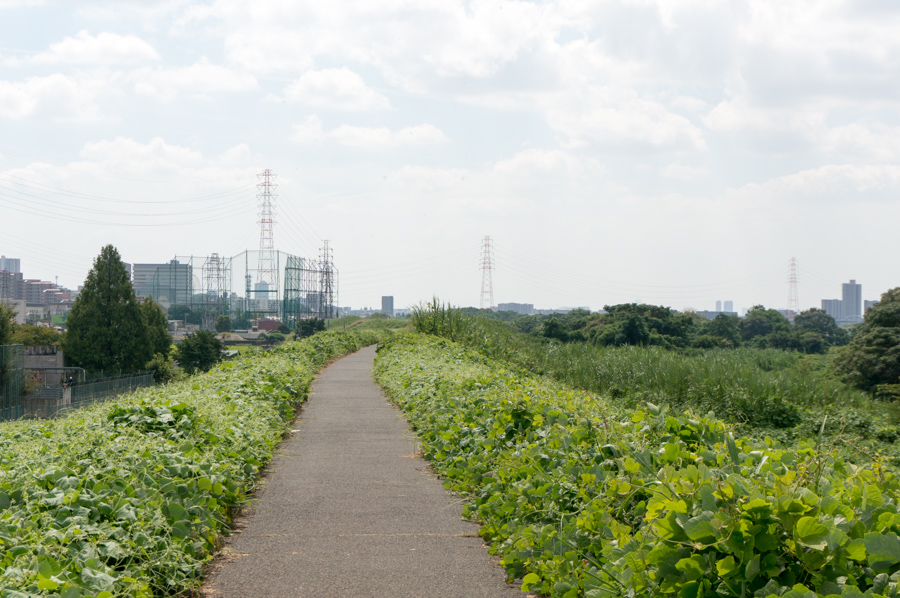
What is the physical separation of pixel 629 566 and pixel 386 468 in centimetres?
446

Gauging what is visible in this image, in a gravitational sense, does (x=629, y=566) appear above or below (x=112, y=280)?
below

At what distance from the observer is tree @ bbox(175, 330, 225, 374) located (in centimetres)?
5106

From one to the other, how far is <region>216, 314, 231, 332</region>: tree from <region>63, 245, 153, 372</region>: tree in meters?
34.9

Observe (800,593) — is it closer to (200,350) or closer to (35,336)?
(200,350)

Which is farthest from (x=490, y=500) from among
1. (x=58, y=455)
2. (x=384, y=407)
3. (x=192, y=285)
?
(x=192, y=285)

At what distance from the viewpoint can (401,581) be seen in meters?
4.02

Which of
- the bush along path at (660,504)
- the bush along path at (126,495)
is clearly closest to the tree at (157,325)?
the bush along path at (126,495)

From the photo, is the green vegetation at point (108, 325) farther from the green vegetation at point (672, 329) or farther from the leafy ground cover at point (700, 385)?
Result: the leafy ground cover at point (700, 385)

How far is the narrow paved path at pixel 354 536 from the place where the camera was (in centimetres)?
397

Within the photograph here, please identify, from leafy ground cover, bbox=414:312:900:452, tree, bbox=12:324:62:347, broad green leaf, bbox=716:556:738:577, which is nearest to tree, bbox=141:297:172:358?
tree, bbox=12:324:62:347

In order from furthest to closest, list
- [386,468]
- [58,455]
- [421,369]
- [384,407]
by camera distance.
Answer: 1. [421,369]
2. [384,407]
3. [386,468]
4. [58,455]

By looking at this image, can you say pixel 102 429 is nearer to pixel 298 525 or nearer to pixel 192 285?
pixel 298 525

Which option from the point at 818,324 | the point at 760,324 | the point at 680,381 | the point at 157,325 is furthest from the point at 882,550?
the point at 818,324

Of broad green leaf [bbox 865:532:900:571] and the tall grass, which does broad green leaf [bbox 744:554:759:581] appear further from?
the tall grass
